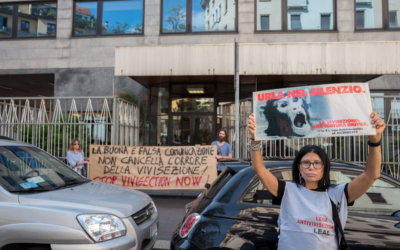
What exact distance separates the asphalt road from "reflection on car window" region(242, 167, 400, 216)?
272cm

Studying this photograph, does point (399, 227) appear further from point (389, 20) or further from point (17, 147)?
point (389, 20)

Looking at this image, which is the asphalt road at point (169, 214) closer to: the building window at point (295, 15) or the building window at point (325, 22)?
the building window at point (295, 15)

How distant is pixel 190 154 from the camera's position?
27.5 feet

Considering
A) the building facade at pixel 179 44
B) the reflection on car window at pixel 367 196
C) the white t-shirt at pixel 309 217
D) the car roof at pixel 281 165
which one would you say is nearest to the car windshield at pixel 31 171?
the car roof at pixel 281 165

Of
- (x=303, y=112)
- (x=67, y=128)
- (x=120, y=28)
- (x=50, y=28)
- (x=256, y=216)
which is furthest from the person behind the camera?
(x=50, y=28)

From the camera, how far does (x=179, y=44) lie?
43.4ft

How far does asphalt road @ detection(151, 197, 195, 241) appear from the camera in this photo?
5.83 m

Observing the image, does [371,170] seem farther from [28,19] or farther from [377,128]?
[28,19]

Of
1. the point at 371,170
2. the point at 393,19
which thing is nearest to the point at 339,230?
the point at 371,170

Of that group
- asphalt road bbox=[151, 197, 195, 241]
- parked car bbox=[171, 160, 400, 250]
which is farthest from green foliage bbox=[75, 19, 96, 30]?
parked car bbox=[171, 160, 400, 250]

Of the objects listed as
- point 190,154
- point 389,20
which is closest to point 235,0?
point 389,20

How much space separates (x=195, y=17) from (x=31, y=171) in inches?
425

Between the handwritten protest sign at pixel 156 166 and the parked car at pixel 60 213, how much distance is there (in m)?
3.97

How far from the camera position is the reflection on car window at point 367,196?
324 cm
